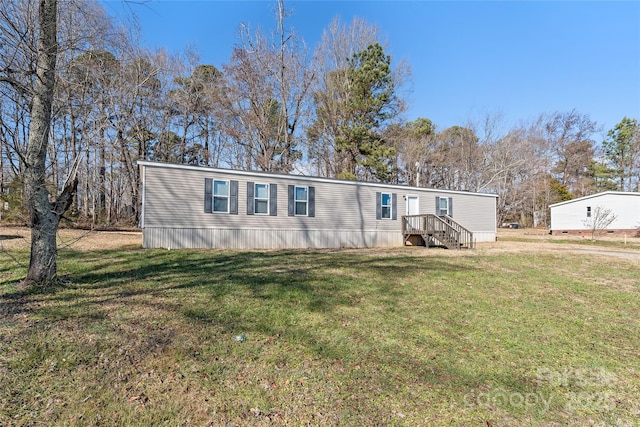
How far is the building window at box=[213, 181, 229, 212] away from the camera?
1157cm

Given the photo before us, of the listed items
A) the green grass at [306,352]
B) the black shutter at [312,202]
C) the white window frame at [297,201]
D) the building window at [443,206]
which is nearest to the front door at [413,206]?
the building window at [443,206]

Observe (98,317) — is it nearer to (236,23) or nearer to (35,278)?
(35,278)

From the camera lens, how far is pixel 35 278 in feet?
15.7

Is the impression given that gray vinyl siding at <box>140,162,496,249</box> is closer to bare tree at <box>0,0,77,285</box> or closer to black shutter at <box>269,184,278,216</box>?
black shutter at <box>269,184,278,216</box>

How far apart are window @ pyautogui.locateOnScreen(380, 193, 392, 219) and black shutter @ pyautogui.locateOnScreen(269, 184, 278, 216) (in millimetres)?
5096

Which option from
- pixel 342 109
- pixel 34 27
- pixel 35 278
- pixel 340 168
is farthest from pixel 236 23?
pixel 35 278

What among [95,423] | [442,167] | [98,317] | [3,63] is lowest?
[95,423]

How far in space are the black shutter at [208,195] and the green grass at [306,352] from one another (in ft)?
16.8

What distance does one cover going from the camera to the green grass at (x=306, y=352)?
2523 millimetres

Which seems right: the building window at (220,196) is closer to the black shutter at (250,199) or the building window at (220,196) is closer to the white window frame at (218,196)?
the white window frame at (218,196)

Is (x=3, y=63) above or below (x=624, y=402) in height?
above

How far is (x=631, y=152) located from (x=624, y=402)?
43.9m

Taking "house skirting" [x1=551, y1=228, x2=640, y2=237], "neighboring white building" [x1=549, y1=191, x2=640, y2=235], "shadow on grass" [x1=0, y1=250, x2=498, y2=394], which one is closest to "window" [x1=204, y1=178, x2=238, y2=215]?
"shadow on grass" [x1=0, y1=250, x2=498, y2=394]

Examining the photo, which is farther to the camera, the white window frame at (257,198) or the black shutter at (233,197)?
the white window frame at (257,198)
